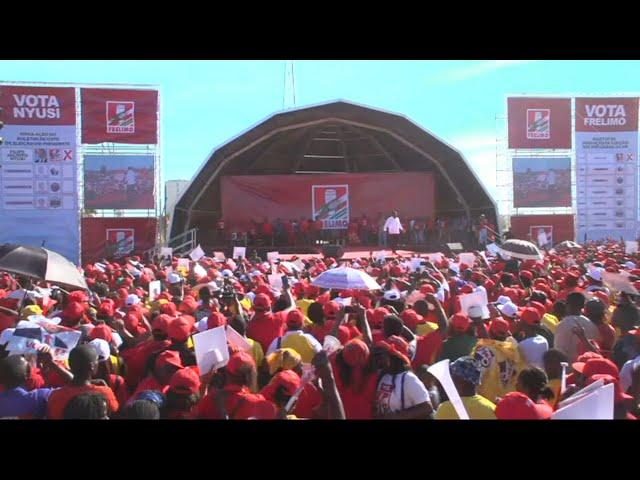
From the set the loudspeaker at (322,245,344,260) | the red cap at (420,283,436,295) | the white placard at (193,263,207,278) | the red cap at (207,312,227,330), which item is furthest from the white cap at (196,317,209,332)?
the loudspeaker at (322,245,344,260)

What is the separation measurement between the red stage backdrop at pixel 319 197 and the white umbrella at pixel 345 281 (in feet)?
59.0

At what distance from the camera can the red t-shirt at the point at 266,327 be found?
5449 millimetres

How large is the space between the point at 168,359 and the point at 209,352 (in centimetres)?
46

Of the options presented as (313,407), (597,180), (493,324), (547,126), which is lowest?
(313,407)

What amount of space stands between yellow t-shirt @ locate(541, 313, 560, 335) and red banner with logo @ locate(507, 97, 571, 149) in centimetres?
1758

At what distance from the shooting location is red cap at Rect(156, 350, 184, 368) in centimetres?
408

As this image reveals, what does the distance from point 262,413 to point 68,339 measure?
1.64 m

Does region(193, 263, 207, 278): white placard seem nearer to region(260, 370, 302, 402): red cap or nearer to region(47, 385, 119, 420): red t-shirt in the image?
region(47, 385, 119, 420): red t-shirt

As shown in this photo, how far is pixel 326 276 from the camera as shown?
6.67 metres

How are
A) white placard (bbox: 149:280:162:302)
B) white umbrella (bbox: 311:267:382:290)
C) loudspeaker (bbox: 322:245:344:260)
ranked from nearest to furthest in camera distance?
white umbrella (bbox: 311:267:382:290), white placard (bbox: 149:280:162:302), loudspeaker (bbox: 322:245:344:260)

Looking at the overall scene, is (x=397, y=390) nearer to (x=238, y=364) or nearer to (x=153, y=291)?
(x=238, y=364)

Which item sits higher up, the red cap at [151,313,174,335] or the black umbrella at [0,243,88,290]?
the black umbrella at [0,243,88,290]

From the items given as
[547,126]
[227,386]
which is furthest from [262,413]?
[547,126]

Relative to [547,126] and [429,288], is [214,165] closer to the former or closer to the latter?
[547,126]
